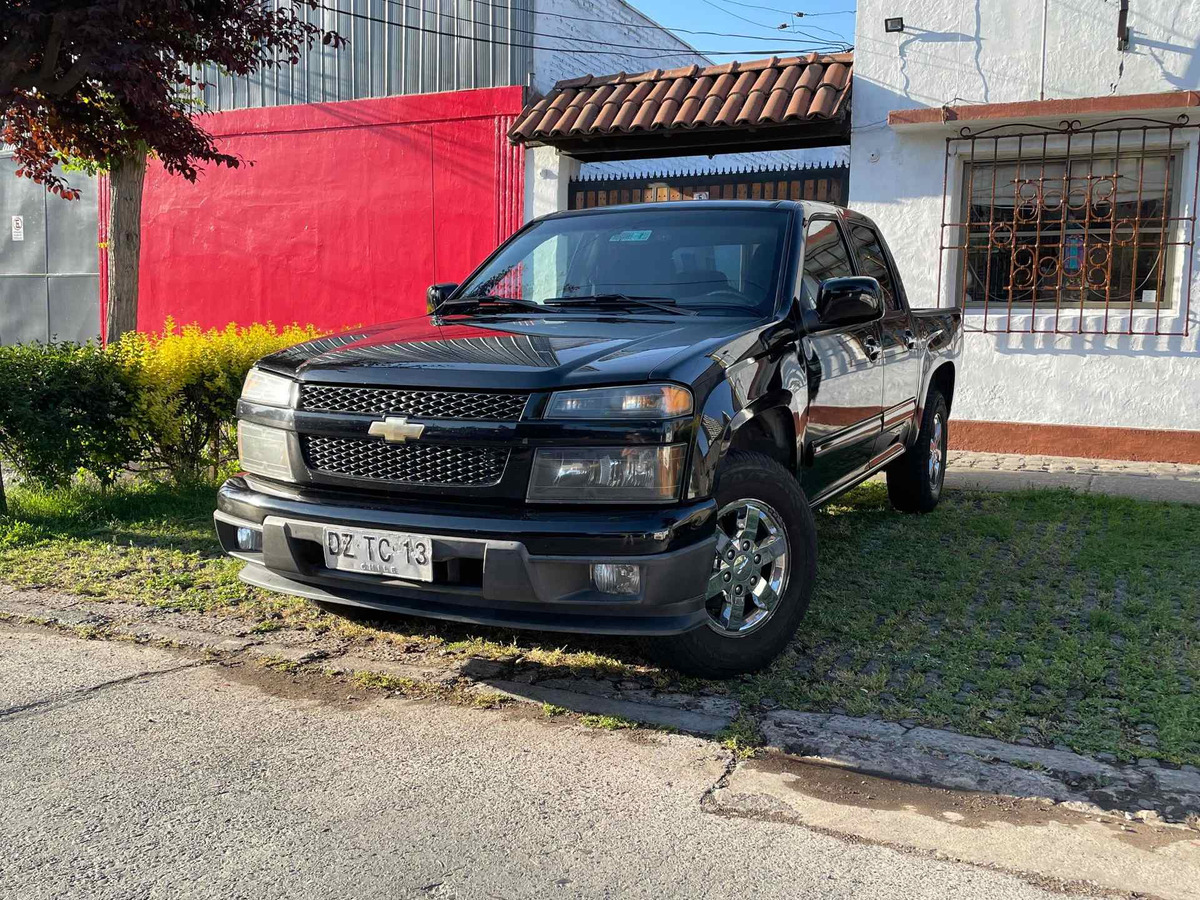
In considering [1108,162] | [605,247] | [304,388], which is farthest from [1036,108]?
[304,388]

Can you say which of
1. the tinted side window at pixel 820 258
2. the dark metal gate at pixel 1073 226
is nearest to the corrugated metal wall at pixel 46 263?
the dark metal gate at pixel 1073 226

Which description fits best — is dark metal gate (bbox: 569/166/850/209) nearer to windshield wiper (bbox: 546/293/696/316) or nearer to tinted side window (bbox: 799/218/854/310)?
tinted side window (bbox: 799/218/854/310)

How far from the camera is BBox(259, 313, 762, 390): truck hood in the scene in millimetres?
3541

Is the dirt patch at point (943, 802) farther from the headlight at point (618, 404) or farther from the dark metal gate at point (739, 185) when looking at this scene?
the dark metal gate at point (739, 185)

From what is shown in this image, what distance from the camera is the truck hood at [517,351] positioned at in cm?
354

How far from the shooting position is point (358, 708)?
3.78 m

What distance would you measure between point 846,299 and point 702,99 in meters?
6.32

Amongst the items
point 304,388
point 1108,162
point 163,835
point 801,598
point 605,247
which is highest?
point 1108,162

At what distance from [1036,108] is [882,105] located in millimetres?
1354

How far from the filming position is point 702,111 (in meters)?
10.0

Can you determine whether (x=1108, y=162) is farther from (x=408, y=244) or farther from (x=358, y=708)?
(x=358, y=708)

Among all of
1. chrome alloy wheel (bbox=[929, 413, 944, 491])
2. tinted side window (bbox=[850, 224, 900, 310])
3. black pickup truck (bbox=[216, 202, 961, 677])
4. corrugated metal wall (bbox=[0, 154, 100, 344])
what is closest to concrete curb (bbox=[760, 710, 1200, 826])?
black pickup truck (bbox=[216, 202, 961, 677])

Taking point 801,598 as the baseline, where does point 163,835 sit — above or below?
below

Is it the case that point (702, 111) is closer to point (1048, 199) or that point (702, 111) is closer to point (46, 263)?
point (1048, 199)
